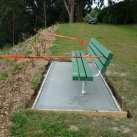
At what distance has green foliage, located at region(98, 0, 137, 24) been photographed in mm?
38831

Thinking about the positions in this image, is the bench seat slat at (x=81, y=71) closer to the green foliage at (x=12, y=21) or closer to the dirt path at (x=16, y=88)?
the dirt path at (x=16, y=88)

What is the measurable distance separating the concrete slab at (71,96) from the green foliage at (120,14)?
31.5 meters

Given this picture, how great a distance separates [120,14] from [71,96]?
33851mm

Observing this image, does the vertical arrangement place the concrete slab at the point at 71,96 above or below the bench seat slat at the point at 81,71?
below

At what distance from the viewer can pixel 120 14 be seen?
3953cm

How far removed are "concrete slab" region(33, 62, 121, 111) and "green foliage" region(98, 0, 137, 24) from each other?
31.5 m

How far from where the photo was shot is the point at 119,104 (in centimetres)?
642

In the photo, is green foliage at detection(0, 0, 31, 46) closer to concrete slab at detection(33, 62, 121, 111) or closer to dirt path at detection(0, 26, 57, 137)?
dirt path at detection(0, 26, 57, 137)

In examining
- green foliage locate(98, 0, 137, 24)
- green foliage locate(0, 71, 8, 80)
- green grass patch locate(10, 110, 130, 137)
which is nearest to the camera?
green grass patch locate(10, 110, 130, 137)

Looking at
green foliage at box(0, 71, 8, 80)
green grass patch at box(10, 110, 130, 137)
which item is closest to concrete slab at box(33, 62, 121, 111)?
green grass patch at box(10, 110, 130, 137)

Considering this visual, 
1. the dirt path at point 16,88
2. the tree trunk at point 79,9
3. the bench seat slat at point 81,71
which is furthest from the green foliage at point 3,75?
the tree trunk at point 79,9

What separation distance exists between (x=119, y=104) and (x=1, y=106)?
2008 mm

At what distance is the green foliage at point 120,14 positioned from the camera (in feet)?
127

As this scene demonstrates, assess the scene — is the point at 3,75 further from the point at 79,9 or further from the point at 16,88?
the point at 79,9
